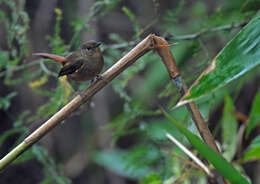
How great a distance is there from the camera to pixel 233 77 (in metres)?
0.92

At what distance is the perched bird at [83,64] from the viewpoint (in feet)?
5.23

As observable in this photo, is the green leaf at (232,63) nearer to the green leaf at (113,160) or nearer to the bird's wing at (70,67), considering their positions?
the bird's wing at (70,67)

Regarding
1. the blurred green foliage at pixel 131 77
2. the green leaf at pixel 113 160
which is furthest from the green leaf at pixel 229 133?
the green leaf at pixel 113 160

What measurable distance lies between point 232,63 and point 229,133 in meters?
0.93

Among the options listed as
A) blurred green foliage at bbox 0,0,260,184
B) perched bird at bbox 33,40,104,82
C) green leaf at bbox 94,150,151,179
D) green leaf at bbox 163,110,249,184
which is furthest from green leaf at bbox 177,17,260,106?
green leaf at bbox 94,150,151,179

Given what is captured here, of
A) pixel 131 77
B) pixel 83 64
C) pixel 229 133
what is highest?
pixel 83 64

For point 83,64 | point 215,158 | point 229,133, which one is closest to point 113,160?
point 229,133

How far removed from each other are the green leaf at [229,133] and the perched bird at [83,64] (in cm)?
75

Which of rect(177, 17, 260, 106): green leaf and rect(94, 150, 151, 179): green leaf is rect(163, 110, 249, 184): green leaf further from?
rect(94, 150, 151, 179): green leaf

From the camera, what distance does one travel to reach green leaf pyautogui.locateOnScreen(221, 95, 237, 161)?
5.61 ft

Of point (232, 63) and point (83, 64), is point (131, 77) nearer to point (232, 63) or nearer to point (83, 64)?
point (83, 64)

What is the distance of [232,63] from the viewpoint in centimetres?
96

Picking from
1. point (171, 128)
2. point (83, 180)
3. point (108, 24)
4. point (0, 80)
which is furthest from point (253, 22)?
point (83, 180)

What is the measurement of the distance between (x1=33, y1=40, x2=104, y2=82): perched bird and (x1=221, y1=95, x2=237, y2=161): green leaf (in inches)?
29.5
